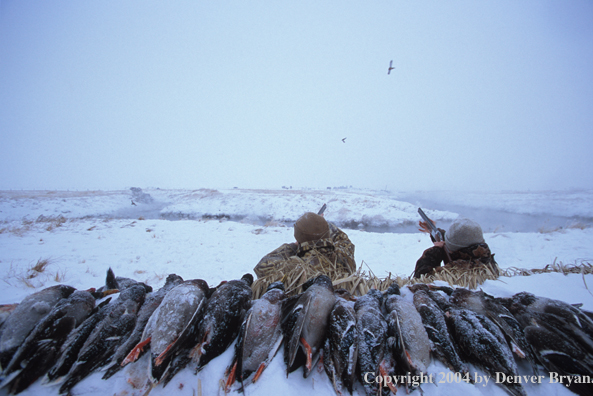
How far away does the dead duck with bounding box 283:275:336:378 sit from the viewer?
3.31 feet

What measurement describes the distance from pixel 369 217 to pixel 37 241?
15627mm

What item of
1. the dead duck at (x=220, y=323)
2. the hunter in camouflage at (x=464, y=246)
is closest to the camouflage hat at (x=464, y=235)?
the hunter in camouflage at (x=464, y=246)

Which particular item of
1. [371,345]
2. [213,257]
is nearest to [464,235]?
[371,345]

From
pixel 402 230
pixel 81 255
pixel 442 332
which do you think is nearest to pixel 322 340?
pixel 442 332

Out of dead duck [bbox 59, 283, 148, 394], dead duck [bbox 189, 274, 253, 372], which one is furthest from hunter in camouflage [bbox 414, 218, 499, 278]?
dead duck [bbox 59, 283, 148, 394]

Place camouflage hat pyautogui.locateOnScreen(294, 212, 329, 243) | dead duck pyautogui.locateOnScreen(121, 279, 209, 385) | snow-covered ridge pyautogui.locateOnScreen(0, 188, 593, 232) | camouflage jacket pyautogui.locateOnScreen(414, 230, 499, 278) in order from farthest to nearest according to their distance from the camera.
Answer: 1. snow-covered ridge pyautogui.locateOnScreen(0, 188, 593, 232)
2. camouflage hat pyautogui.locateOnScreen(294, 212, 329, 243)
3. camouflage jacket pyautogui.locateOnScreen(414, 230, 499, 278)
4. dead duck pyautogui.locateOnScreen(121, 279, 209, 385)

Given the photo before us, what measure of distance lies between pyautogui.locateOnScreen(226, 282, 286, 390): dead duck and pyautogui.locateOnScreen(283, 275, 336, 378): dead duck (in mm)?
72

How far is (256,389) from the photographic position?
3.18 ft

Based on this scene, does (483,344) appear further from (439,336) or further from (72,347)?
(72,347)

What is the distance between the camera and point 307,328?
1104mm

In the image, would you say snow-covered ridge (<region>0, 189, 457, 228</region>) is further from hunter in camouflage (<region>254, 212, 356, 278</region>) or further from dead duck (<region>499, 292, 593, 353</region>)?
dead duck (<region>499, 292, 593, 353</region>)

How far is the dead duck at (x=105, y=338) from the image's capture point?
1024 mm

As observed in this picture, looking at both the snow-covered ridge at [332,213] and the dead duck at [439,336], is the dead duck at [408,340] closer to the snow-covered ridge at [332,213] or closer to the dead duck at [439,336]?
the dead duck at [439,336]

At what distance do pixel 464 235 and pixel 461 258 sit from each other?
36 centimetres
